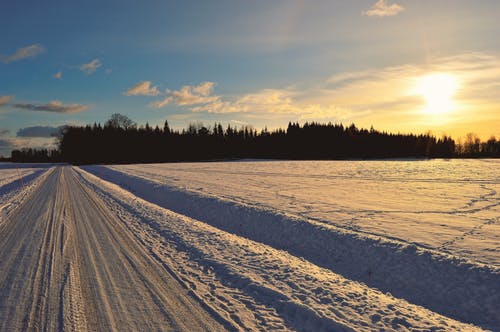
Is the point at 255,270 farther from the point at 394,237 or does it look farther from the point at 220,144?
the point at 220,144

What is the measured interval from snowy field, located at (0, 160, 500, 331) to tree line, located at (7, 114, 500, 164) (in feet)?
316

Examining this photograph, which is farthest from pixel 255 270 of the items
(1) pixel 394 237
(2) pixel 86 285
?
(1) pixel 394 237

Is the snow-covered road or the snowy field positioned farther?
the snowy field

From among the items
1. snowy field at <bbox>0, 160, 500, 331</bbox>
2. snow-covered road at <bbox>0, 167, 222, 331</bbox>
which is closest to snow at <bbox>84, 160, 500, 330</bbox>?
snowy field at <bbox>0, 160, 500, 331</bbox>

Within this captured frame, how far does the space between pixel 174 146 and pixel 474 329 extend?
108215mm

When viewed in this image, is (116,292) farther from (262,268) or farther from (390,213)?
(390,213)

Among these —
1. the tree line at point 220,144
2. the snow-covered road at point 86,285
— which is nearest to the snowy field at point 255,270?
the snow-covered road at point 86,285

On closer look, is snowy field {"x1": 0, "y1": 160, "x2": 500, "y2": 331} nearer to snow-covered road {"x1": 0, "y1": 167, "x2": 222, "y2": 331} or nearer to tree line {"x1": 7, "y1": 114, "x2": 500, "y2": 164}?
snow-covered road {"x1": 0, "y1": 167, "x2": 222, "y2": 331}

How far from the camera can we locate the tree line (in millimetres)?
106500

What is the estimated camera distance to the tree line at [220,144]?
349 ft

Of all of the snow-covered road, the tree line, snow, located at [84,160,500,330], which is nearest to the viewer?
the snow-covered road

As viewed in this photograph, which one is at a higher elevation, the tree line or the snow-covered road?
the tree line

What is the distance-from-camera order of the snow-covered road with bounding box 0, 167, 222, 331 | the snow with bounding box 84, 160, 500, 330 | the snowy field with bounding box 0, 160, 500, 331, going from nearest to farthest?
the snow-covered road with bounding box 0, 167, 222, 331
the snowy field with bounding box 0, 160, 500, 331
the snow with bounding box 84, 160, 500, 330

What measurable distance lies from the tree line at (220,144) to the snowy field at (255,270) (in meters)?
96.4
